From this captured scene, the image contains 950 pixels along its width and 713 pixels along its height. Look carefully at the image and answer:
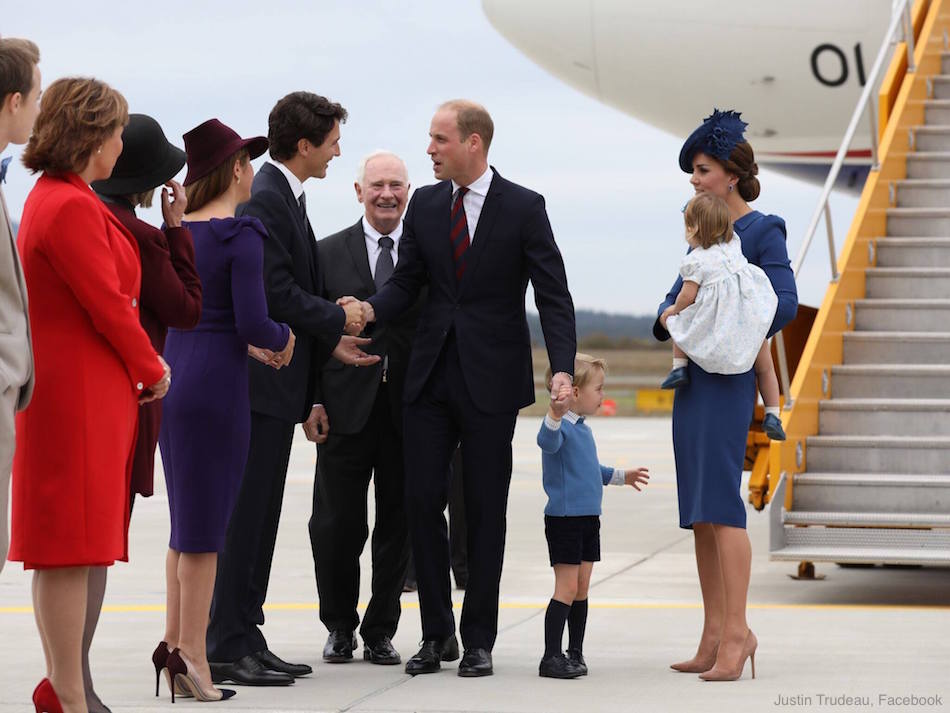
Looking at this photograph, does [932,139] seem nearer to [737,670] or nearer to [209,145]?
[737,670]

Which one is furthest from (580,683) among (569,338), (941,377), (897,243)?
(897,243)

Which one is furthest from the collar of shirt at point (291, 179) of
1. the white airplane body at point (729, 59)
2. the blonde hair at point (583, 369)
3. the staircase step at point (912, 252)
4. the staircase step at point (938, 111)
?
the white airplane body at point (729, 59)

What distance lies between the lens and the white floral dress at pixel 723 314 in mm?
4895

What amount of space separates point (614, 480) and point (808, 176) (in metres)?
8.29

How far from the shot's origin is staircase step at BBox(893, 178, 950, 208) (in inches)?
328

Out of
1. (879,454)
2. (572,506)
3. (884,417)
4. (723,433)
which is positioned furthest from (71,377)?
(884,417)

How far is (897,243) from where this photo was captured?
7992 mm

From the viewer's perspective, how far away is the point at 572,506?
4926mm

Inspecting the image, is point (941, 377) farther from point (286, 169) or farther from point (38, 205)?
point (38, 205)

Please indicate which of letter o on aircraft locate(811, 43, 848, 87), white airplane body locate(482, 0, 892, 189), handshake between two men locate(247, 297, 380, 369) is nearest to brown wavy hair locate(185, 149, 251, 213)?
handshake between two men locate(247, 297, 380, 369)

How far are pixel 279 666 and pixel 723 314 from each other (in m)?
1.78

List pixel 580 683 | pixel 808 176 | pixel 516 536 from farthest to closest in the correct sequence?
pixel 808 176 → pixel 516 536 → pixel 580 683

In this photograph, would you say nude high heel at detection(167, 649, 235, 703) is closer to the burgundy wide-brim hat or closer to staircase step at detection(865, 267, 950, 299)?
the burgundy wide-brim hat

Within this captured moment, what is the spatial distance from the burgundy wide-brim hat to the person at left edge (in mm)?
254
